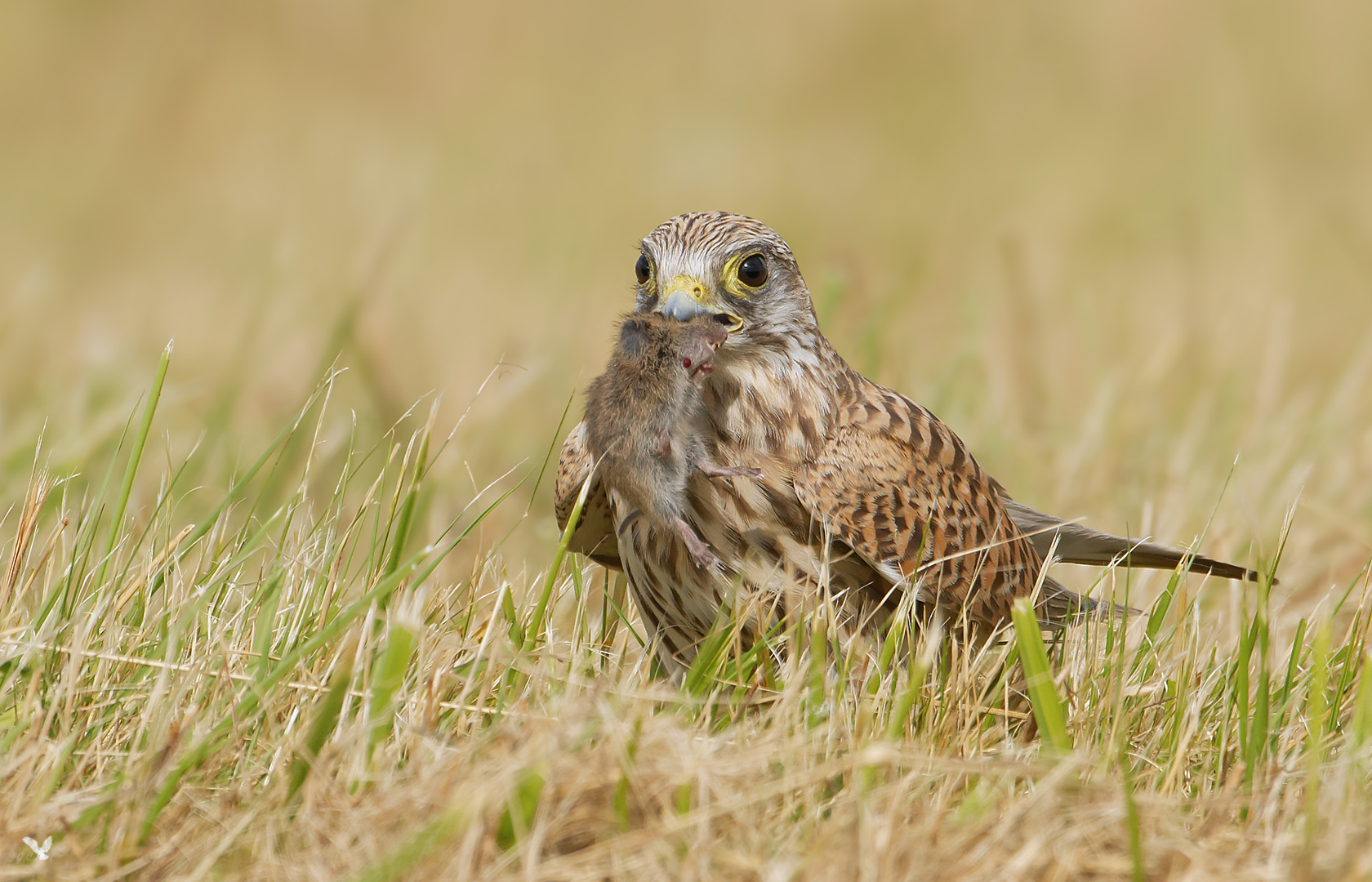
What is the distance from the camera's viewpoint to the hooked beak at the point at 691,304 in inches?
129

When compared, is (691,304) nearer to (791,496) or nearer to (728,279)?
(728,279)

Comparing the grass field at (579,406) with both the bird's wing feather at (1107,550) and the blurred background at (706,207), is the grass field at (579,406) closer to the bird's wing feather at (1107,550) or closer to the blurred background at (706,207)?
the blurred background at (706,207)

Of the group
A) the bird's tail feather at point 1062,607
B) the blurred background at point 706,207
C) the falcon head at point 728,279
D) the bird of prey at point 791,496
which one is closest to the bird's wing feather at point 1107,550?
the bird of prey at point 791,496

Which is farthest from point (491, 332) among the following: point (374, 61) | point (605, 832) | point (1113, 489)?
point (605, 832)

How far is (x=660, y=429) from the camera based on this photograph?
3.10m

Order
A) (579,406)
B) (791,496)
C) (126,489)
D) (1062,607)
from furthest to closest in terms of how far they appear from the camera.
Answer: (579,406), (1062,607), (791,496), (126,489)

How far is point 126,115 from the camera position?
10109 mm

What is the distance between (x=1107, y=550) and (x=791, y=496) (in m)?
1.04

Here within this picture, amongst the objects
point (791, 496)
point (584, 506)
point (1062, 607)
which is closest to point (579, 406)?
point (584, 506)

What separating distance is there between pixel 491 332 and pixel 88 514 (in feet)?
15.5

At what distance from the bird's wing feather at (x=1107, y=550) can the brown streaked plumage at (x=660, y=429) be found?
2.89 ft

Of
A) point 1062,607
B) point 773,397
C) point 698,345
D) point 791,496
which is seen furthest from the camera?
point 1062,607

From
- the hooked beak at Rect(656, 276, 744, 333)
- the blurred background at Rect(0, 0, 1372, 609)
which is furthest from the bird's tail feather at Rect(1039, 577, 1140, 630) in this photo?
the blurred background at Rect(0, 0, 1372, 609)

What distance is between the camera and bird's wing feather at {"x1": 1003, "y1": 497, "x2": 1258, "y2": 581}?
3.45m
